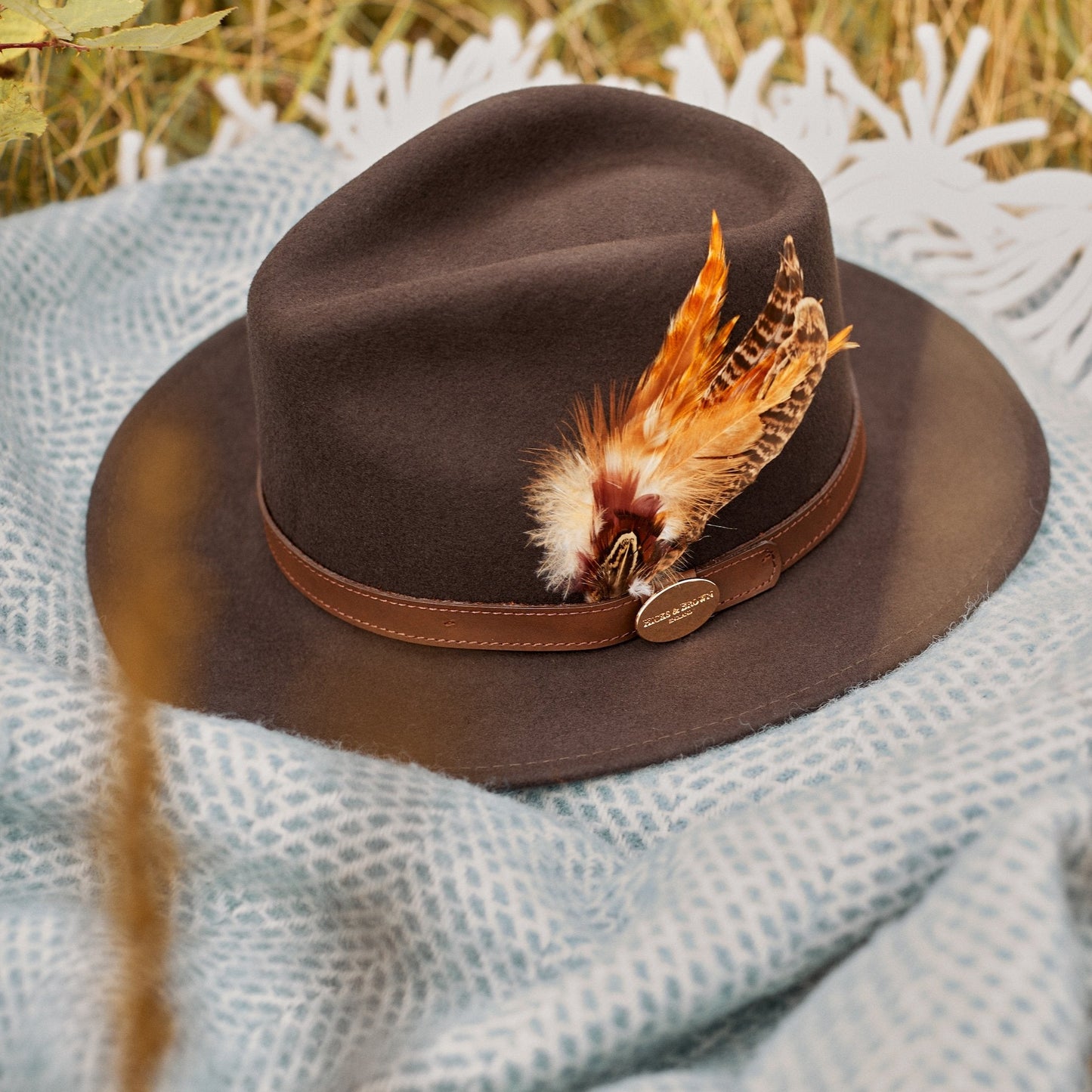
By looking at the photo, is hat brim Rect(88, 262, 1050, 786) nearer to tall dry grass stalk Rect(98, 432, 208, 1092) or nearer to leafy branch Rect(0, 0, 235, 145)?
tall dry grass stalk Rect(98, 432, 208, 1092)

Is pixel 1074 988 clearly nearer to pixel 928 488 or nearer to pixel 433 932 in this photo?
pixel 433 932

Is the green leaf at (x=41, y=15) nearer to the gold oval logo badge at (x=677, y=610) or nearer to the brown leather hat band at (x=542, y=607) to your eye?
the brown leather hat band at (x=542, y=607)

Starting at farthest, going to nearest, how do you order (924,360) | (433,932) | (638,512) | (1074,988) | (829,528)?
1. (924,360)
2. (829,528)
3. (638,512)
4. (433,932)
5. (1074,988)

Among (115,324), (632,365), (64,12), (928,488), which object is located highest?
(64,12)

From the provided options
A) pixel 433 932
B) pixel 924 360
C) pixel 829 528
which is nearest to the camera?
Answer: pixel 433 932

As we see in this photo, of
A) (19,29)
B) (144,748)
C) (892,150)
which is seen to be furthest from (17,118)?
(892,150)

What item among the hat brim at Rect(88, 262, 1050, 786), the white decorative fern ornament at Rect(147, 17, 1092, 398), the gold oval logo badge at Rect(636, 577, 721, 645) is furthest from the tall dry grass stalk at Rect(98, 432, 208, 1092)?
the white decorative fern ornament at Rect(147, 17, 1092, 398)

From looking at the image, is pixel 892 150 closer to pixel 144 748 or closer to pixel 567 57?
pixel 567 57

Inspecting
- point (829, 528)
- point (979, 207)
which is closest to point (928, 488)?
point (829, 528)

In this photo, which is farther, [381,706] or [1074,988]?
[381,706]

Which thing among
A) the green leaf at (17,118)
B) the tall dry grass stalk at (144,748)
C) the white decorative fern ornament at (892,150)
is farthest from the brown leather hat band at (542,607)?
the white decorative fern ornament at (892,150)
